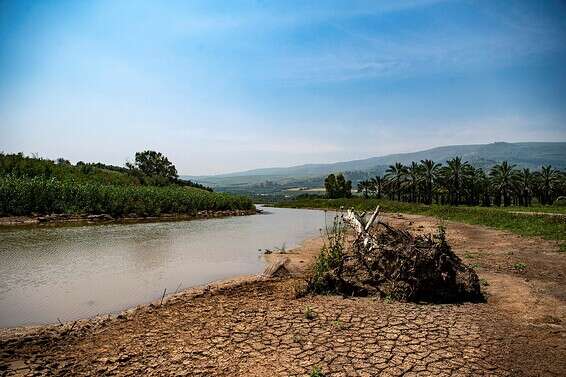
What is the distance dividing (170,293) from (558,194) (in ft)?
309

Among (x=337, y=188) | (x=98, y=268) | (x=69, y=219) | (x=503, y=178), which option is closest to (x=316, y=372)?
(x=98, y=268)

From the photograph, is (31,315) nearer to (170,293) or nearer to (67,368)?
(170,293)

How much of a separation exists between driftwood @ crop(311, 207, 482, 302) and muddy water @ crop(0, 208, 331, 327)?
17.4ft

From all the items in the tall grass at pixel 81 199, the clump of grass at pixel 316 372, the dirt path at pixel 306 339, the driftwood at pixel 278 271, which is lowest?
the driftwood at pixel 278 271

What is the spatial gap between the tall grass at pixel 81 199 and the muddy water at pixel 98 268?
7.11m

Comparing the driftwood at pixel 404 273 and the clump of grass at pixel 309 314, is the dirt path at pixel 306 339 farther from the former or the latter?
the driftwood at pixel 404 273

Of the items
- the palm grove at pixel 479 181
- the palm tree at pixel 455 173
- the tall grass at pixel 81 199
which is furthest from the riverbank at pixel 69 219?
the palm tree at pixel 455 173

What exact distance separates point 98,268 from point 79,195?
26.2m

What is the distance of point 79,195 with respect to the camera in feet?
121

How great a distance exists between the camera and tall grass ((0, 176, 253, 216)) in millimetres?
31391

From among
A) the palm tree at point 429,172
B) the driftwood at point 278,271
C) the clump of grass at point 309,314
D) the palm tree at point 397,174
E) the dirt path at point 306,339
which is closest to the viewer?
the dirt path at point 306,339

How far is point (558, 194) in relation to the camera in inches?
3125

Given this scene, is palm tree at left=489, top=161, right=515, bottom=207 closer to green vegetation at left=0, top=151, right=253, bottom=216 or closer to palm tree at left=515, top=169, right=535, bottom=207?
palm tree at left=515, top=169, right=535, bottom=207

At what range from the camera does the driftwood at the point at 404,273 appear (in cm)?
906
